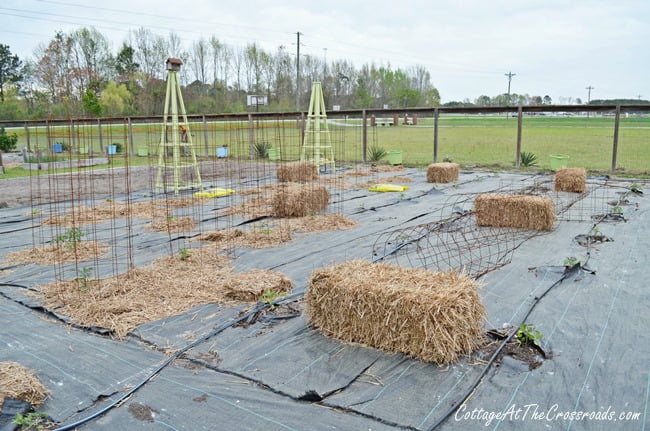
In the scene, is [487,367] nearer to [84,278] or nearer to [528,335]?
[528,335]

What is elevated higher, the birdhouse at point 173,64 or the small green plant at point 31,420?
the birdhouse at point 173,64

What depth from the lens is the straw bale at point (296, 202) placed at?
26.4 feet

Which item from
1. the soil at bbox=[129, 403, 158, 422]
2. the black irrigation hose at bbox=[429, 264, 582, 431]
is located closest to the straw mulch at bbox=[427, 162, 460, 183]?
the black irrigation hose at bbox=[429, 264, 582, 431]

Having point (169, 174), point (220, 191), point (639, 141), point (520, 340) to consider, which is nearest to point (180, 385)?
point (520, 340)

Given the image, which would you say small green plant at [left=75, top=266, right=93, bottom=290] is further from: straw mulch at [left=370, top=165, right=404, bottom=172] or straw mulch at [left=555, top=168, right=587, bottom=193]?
straw mulch at [left=370, top=165, right=404, bottom=172]

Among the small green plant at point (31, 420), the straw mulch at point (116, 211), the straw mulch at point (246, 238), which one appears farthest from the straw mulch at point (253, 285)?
the straw mulch at point (116, 211)

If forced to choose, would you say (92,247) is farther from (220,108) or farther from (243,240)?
(220,108)

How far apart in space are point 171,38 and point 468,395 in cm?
5043

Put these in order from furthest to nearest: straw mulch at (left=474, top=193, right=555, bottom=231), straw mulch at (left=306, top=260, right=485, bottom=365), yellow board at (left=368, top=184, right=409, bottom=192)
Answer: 1. yellow board at (left=368, top=184, right=409, bottom=192)
2. straw mulch at (left=474, top=193, right=555, bottom=231)
3. straw mulch at (left=306, top=260, right=485, bottom=365)

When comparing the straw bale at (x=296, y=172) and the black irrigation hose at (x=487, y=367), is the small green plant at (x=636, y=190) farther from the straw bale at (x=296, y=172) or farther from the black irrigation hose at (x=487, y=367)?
the straw bale at (x=296, y=172)

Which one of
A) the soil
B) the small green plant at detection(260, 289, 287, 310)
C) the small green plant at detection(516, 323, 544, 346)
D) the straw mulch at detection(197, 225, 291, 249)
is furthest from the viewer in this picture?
the straw mulch at detection(197, 225, 291, 249)

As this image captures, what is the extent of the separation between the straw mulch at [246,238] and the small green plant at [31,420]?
362 centimetres

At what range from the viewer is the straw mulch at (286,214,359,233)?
287 inches

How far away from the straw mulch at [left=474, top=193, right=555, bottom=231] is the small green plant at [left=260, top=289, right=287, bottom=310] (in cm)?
390
